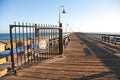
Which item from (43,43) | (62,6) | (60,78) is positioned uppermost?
(62,6)

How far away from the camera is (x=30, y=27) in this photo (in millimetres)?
6914

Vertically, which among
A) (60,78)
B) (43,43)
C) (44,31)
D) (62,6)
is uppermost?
(62,6)

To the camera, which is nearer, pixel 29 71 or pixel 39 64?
pixel 29 71

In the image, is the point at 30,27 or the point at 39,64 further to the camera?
the point at 39,64

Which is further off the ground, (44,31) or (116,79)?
(44,31)

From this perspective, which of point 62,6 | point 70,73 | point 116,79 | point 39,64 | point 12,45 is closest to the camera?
point 116,79

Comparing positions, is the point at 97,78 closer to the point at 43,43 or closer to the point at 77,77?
the point at 77,77

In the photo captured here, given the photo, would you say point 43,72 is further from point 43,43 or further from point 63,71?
point 43,43

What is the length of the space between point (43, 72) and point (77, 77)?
130 centimetres

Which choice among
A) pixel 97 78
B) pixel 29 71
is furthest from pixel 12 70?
pixel 97 78

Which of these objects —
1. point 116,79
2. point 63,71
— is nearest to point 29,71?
point 63,71

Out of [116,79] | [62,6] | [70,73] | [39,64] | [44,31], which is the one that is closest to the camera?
[116,79]

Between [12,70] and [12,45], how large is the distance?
825 millimetres

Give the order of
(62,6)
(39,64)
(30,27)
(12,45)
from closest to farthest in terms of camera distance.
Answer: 1. (12,45)
2. (30,27)
3. (39,64)
4. (62,6)
